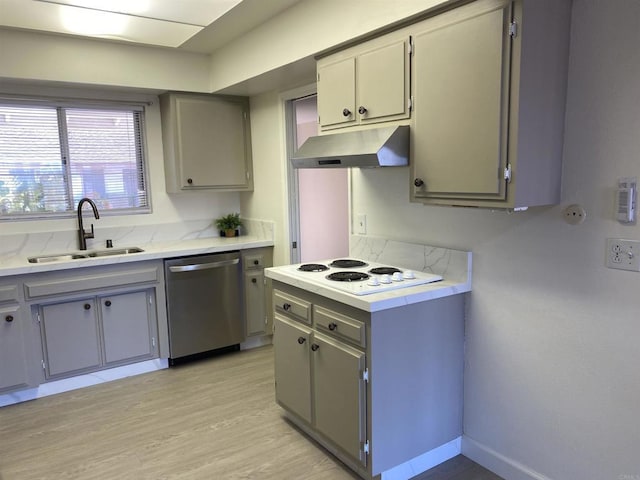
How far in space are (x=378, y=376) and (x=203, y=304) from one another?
2.03 m

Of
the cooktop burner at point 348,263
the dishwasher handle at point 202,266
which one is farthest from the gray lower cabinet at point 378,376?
the dishwasher handle at point 202,266

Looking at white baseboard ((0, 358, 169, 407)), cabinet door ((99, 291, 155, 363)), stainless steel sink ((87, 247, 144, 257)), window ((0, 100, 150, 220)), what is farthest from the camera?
stainless steel sink ((87, 247, 144, 257))

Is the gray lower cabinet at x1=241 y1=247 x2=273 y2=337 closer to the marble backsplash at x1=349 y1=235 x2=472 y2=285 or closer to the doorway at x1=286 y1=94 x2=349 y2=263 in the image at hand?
the doorway at x1=286 y1=94 x2=349 y2=263

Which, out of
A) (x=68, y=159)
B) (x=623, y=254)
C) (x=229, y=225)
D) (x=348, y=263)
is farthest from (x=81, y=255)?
(x=623, y=254)

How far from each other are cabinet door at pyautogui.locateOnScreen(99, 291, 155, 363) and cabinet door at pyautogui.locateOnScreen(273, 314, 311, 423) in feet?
4.34

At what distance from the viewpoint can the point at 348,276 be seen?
2.44m

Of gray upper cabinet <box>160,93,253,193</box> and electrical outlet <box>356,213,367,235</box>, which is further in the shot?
gray upper cabinet <box>160,93,253,193</box>

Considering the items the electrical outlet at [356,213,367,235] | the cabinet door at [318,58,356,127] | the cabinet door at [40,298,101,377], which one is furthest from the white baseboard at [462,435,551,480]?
the cabinet door at [40,298,101,377]

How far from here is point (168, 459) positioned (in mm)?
2494

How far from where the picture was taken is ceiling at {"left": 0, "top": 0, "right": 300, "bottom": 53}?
2666 mm

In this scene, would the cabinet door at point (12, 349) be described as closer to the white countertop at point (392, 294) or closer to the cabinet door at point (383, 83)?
the white countertop at point (392, 294)

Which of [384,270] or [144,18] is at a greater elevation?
[144,18]

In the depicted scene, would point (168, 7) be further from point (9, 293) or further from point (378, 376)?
point (378, 376)

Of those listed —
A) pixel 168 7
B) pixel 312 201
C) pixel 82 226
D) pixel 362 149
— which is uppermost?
pixel 168 7
